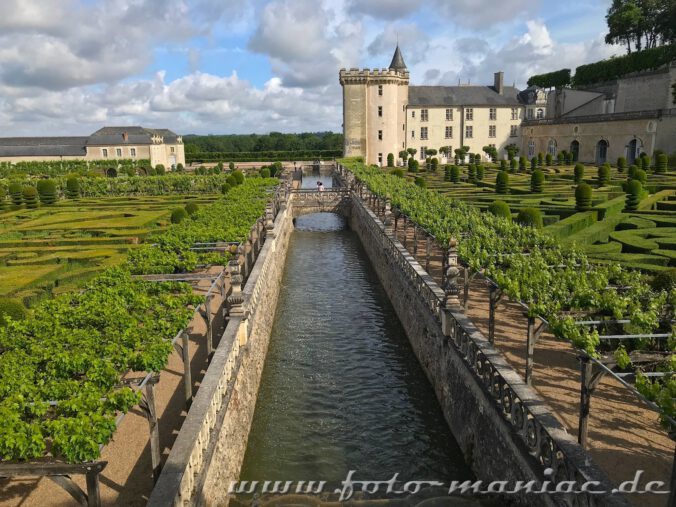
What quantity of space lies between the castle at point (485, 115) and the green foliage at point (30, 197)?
3737 centimetres

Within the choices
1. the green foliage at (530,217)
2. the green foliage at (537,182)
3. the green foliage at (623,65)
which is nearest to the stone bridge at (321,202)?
the green foliage at (537,182)

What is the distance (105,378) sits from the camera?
7.11 metres

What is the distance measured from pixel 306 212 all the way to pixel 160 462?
100ft

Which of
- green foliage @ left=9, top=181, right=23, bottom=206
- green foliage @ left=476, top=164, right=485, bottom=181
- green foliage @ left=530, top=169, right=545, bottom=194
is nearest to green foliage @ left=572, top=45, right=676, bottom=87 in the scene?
green foliage @ left=476, top=164, right=485, bottom=181

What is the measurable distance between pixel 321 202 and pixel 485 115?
41280mm

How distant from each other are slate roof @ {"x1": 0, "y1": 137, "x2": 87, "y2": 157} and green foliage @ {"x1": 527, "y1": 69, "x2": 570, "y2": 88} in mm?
67268

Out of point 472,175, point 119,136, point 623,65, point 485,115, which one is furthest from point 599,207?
point 119,136

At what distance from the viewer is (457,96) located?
71125 mm

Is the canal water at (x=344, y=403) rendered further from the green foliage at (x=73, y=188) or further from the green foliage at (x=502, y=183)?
the green foliage at (x=73, y=188)

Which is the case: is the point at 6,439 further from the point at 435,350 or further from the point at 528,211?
the point at 528,211

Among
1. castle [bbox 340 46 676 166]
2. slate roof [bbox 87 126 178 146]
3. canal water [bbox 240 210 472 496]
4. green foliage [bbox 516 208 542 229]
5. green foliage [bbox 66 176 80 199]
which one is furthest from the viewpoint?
slate roof [bbox 87 126 178 146]

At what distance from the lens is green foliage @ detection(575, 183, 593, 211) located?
25203 mm

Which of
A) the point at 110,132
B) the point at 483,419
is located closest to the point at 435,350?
the point at 483,419

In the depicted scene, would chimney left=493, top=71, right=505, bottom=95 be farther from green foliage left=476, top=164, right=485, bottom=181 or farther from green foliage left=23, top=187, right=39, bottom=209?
green foliage left=23, top=187, right=39, bottom=209
